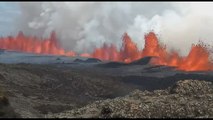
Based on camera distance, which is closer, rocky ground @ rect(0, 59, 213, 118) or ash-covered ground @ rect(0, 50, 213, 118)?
rocky ground @ rect(0, 59, 213, 118)

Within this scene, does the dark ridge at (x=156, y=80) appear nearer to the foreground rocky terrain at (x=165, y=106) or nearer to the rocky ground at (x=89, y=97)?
the rocky ground at (x=89, y=97)

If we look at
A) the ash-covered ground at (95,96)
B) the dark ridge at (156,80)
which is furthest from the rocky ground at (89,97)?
the dark ridge at (156,80)

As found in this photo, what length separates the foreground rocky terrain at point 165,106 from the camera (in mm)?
55156

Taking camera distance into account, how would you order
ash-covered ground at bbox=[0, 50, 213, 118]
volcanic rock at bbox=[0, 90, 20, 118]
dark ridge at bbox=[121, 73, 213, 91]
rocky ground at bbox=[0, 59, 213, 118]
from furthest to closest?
dark ridge at bbox=[121, 73, 213, 91] < ash-covered ground at bbox=[0, 50, 213, 118] < rocky ground at bbox=[0, 59, 213, 118] < volcanic rock at bbox=[0, 90, 20, 118]

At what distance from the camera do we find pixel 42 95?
101 meters

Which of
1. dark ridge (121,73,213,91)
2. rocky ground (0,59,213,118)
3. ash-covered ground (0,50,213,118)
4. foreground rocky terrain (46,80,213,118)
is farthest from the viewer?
dark ridge (121,73,213,91)

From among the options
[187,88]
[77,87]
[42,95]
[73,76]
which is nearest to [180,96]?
[187,88]

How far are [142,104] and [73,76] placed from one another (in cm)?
8292

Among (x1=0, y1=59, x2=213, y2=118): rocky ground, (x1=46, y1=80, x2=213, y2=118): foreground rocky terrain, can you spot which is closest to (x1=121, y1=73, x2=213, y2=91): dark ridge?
(x1=0, y1=59, x2=213, y2=118): rocky ground

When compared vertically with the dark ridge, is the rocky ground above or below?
above

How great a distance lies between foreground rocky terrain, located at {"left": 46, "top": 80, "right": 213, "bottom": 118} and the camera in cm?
5516

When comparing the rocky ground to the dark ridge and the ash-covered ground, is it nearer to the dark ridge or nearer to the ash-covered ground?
the ash-covered ground

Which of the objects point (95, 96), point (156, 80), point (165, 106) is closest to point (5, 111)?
point (165, 106)

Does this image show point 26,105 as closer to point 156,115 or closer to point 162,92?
point 162,92
